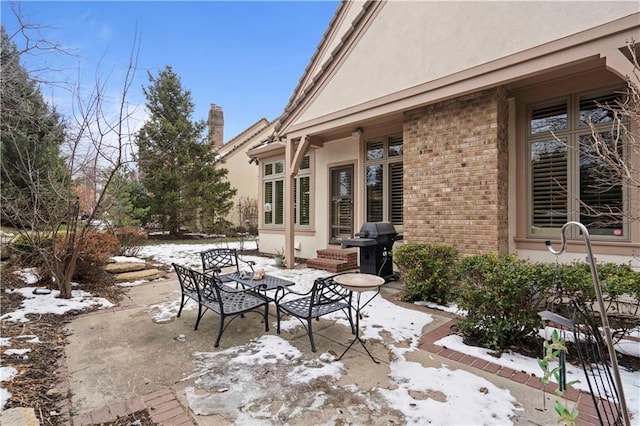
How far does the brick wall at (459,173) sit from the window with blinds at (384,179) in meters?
1.39

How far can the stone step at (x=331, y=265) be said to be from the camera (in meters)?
7.57

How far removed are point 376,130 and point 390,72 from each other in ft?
6.07

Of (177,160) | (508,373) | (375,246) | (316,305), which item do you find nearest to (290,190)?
(375,246)

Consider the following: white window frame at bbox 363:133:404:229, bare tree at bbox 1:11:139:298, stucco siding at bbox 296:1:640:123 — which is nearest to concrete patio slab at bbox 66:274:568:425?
bare tree at bbox 1:11:139:298

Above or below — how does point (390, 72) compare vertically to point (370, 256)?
above

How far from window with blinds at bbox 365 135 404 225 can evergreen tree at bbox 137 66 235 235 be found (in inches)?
430

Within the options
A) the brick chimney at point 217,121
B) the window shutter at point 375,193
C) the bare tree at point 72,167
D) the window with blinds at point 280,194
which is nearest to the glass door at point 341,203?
the window shutter at point 375,193

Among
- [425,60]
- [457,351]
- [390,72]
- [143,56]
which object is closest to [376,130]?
[390,72]

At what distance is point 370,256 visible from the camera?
21.0ft

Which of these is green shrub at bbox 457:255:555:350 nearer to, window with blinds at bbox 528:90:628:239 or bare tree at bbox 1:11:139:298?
window with blinds at bbox 528:90:628:239

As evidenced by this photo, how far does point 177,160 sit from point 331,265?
12166 mm

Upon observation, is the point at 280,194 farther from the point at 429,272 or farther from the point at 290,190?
the point at 429,272

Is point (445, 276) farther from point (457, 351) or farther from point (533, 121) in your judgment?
point (533, 121)

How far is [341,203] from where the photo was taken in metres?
8.70
